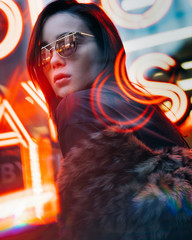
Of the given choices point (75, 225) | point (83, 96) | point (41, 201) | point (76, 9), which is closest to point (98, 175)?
point (75, 225)

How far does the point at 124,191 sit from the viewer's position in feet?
2.44

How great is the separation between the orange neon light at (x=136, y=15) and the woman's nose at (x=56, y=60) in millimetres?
843

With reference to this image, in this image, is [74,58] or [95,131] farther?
[74,58]

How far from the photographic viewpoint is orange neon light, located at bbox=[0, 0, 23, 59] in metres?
1.81

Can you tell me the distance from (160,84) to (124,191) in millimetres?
1212

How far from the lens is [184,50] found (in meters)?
1.75

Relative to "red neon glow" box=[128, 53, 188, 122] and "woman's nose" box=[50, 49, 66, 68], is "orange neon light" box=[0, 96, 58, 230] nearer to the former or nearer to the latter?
"woman's nose" box=[50, 49, 66, 68]

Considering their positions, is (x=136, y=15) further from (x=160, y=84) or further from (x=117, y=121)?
(x=117, y=121)

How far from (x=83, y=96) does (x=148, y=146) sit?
384mm

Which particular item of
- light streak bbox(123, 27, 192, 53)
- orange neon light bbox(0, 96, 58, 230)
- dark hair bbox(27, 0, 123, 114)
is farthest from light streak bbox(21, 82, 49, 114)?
light streak bbox(123, 27, 192, 53)

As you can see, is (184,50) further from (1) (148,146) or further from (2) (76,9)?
(1) (148,146)

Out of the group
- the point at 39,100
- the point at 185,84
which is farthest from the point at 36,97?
the point at 185,84

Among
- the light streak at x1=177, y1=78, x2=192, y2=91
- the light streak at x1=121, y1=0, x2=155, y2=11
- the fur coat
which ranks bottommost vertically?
the fur coat

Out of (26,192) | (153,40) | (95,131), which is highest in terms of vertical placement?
(153,40)
